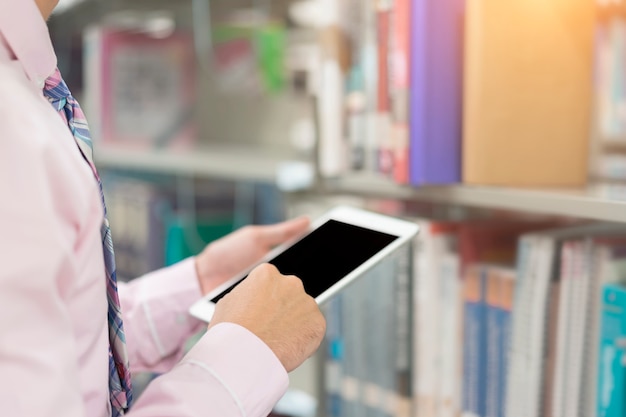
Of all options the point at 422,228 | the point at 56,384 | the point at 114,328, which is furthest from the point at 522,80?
the point at 56,384

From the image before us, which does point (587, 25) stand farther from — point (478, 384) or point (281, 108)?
point (281, 108)

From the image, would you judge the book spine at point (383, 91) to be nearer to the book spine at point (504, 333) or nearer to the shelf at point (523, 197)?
the shelf at point (523, 197)

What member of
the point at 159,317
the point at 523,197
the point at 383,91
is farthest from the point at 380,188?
the point at 159,317

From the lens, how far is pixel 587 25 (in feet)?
3.34

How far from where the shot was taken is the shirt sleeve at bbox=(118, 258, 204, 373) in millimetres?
1021

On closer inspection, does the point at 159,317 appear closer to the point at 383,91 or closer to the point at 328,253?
the point at 328,253

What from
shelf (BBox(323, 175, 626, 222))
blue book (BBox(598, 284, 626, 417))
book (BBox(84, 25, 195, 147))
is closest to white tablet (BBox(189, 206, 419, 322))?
shelf (BBox(323, 175, 626, 222))

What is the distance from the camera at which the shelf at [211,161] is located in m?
1.49

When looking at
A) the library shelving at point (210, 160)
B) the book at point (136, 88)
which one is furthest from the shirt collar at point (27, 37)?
the book at point (136, 88)

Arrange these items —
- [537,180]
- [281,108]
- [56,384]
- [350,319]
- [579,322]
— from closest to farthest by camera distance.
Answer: [56,384] → [579,322] → [537,180] → [350,319] → [281,108]

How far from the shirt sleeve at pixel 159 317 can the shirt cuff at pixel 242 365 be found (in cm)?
35

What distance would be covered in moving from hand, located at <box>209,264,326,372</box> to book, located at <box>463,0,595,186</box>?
1.11 ft

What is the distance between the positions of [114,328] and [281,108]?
52.3 inches

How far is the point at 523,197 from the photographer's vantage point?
2.97ft
